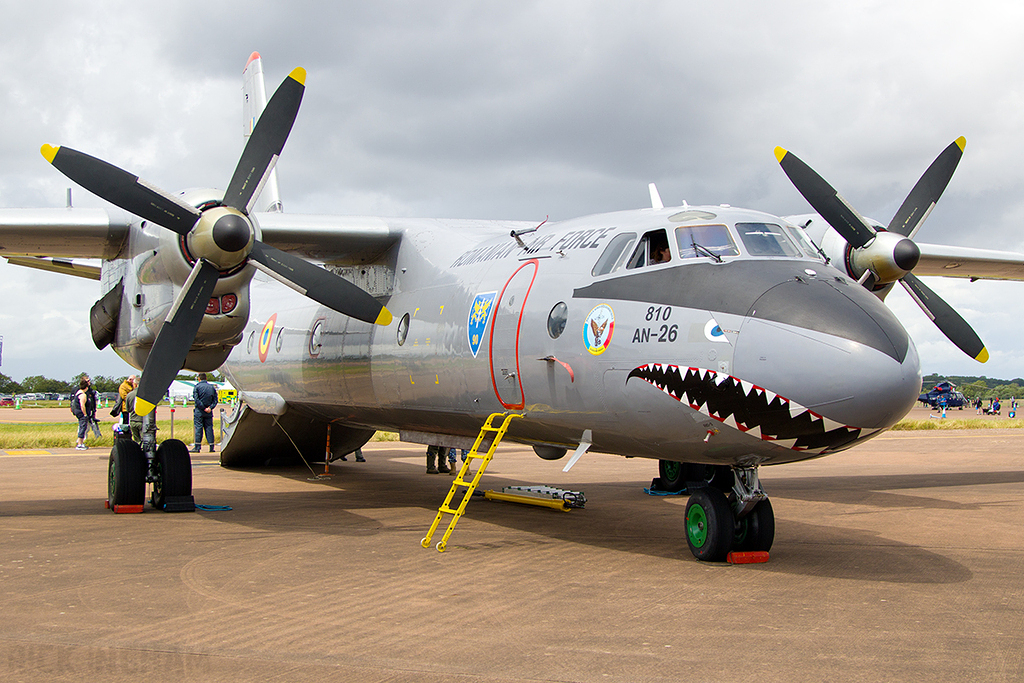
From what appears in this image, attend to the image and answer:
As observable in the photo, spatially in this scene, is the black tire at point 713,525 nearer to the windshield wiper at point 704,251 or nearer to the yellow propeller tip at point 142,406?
the windshield wiper at point 704,251

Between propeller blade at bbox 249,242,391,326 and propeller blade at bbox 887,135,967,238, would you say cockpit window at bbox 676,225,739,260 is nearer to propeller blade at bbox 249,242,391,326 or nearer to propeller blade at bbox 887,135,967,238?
propeller blade at bbox 249,242,391,326

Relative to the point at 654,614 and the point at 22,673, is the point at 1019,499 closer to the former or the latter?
the point at 654,614

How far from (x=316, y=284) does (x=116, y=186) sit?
2423 mm

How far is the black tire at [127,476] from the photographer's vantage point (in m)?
11.2

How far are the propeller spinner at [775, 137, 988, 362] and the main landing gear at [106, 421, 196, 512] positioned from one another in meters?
8.60

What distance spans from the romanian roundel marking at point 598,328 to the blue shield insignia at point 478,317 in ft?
5.30

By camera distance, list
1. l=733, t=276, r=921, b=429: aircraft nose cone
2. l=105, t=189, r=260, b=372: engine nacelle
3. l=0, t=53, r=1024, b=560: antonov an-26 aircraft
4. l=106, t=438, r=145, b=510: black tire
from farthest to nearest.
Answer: l=106, t=438, r=145, b=510: black tire, l=105, t=189, r=260, b=372: engine nacelle, l=0, t=53, r=1024, b=560: antonov an-26 aircraft, l=733, t=276, r=921, b=429: aircraft nose cone

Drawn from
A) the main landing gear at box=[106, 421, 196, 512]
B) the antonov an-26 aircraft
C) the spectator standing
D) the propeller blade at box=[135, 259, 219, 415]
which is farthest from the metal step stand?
the spectator standing

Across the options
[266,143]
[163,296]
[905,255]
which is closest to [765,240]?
[905,255]

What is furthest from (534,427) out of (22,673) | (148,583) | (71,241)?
(71,241)

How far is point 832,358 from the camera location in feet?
20.6

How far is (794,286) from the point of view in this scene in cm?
687

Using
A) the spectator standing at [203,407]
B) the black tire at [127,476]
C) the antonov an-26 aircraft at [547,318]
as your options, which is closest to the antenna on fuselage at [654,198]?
the antonov an-26 aircraft at [547,318]

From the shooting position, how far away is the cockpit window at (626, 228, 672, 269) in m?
7.84
